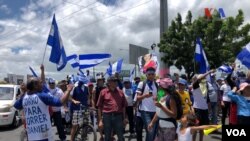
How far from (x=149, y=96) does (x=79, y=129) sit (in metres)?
2.41

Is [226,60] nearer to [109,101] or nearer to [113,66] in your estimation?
[113,66]

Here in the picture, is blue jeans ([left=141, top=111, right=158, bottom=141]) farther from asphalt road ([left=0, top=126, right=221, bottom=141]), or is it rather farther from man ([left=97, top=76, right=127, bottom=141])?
asphalt road ([left=0, top=126, right=221, bottom=141])

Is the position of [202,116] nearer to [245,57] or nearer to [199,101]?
[199,101]

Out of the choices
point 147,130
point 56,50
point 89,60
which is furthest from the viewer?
point 89,60

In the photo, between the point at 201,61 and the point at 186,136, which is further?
the point at 201,61

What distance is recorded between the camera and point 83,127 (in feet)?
32.1

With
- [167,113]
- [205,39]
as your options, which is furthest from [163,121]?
[205,39]

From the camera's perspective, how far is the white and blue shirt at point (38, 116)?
5910 millimetres

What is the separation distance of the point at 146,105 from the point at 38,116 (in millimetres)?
2870

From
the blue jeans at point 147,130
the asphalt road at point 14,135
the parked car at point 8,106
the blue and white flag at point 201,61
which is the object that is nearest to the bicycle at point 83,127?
the blue jeans at point 147,130

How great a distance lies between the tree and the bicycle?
2124 cm

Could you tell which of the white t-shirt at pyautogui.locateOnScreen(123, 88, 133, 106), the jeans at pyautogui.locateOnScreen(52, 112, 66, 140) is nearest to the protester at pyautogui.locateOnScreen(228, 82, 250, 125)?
the jeans at pyautogui.locateOnScreen(52, 112, 66, 140)

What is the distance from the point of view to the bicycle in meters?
9.73

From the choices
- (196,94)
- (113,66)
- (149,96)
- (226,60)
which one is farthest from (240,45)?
(149,96)
